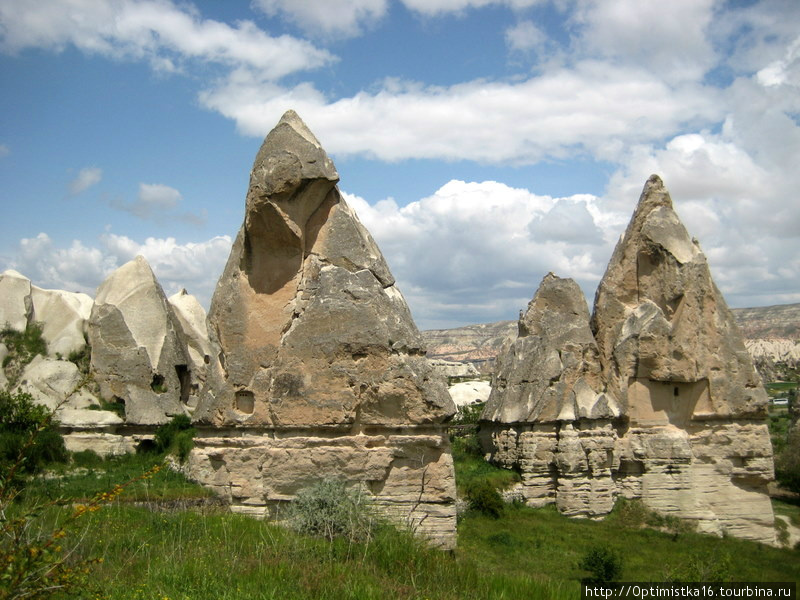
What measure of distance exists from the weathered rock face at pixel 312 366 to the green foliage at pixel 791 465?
2045 cm

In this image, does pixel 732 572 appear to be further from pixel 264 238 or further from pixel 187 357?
pixel 187 357

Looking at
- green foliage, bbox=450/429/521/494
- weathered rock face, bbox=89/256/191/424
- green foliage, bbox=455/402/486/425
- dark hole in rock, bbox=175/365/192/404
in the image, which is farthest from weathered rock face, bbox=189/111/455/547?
green foliage, bbox=455/402/486/425

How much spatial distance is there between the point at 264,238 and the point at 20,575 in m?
6.48

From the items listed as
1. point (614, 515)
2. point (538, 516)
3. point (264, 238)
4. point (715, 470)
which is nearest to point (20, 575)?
point (264, 238)

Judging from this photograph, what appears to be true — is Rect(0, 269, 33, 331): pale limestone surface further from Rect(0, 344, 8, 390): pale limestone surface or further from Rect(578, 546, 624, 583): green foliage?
Rect(578, 546, 624, 583): green foliage

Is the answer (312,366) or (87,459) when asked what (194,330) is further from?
(312,366)

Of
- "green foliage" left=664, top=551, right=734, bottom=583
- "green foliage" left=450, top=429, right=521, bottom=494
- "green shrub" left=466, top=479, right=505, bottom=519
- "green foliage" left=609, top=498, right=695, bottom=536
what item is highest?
"green foliage" left=450, top=429, right=521, bottom=494

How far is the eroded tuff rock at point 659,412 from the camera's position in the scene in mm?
Answer: 18656

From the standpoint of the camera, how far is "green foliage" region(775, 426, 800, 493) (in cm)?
2531

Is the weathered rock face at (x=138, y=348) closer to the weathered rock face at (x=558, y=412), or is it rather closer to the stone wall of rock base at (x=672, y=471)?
the weathered rock face at (x=558, y=412)

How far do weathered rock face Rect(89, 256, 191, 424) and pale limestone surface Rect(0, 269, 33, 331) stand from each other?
1.82 meters

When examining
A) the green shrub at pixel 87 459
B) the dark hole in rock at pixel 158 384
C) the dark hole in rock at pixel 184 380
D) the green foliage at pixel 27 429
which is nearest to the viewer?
the green foliage at pixel 27 429

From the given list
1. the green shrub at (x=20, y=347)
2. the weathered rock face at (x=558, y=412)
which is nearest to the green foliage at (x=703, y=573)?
the weathered rock face at (x=558, y=412)

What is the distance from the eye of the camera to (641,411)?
19.4 metres
